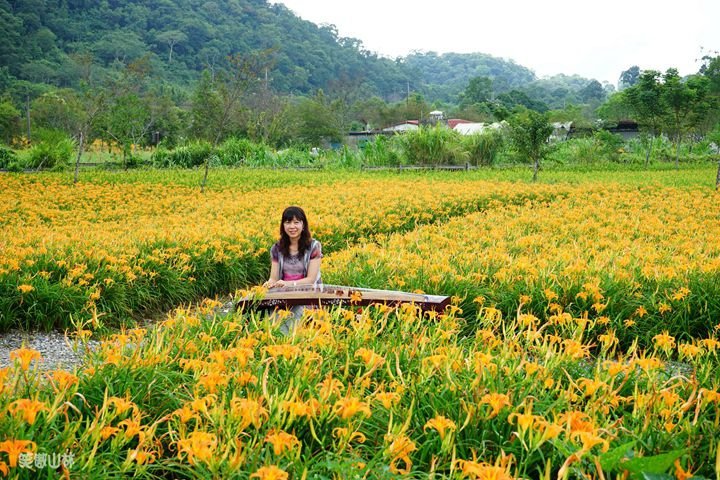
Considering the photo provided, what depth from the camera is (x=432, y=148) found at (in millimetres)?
21750

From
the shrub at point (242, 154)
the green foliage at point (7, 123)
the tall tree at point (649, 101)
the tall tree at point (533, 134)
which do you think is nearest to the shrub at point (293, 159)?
the shrub at point (242, 154)

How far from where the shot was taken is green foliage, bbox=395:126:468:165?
21.7 metres

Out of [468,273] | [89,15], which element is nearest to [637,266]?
[468,273]

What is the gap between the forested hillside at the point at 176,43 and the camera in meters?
41.8

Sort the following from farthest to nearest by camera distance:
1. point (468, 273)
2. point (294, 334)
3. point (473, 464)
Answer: point (468, 273), point (294, 334), point (473, 464)

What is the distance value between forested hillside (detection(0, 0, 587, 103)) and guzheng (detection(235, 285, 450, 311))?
28.9 m

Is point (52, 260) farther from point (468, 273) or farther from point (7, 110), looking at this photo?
point (7, 110)

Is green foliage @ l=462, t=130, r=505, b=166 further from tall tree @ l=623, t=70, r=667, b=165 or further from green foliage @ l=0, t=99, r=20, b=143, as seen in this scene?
green foliage @ l=0, t=99, r=20, b=143

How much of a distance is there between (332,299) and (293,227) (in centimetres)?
111

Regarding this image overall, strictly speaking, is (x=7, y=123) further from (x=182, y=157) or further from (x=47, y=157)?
(x=47, y=157)

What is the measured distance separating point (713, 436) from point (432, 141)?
66.6 ft

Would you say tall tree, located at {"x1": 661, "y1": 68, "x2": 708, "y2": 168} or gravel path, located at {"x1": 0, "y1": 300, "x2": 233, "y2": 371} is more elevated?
tall tree, located at {"x1": 661, "y1": 68, "x2": 708, "y2": 168}

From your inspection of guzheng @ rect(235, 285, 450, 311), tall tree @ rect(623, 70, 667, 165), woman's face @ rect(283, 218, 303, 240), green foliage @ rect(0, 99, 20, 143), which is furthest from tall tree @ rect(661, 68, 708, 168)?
green foliage @ rect(0, 99, 20, 143)

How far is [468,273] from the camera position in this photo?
4621 millimetres
